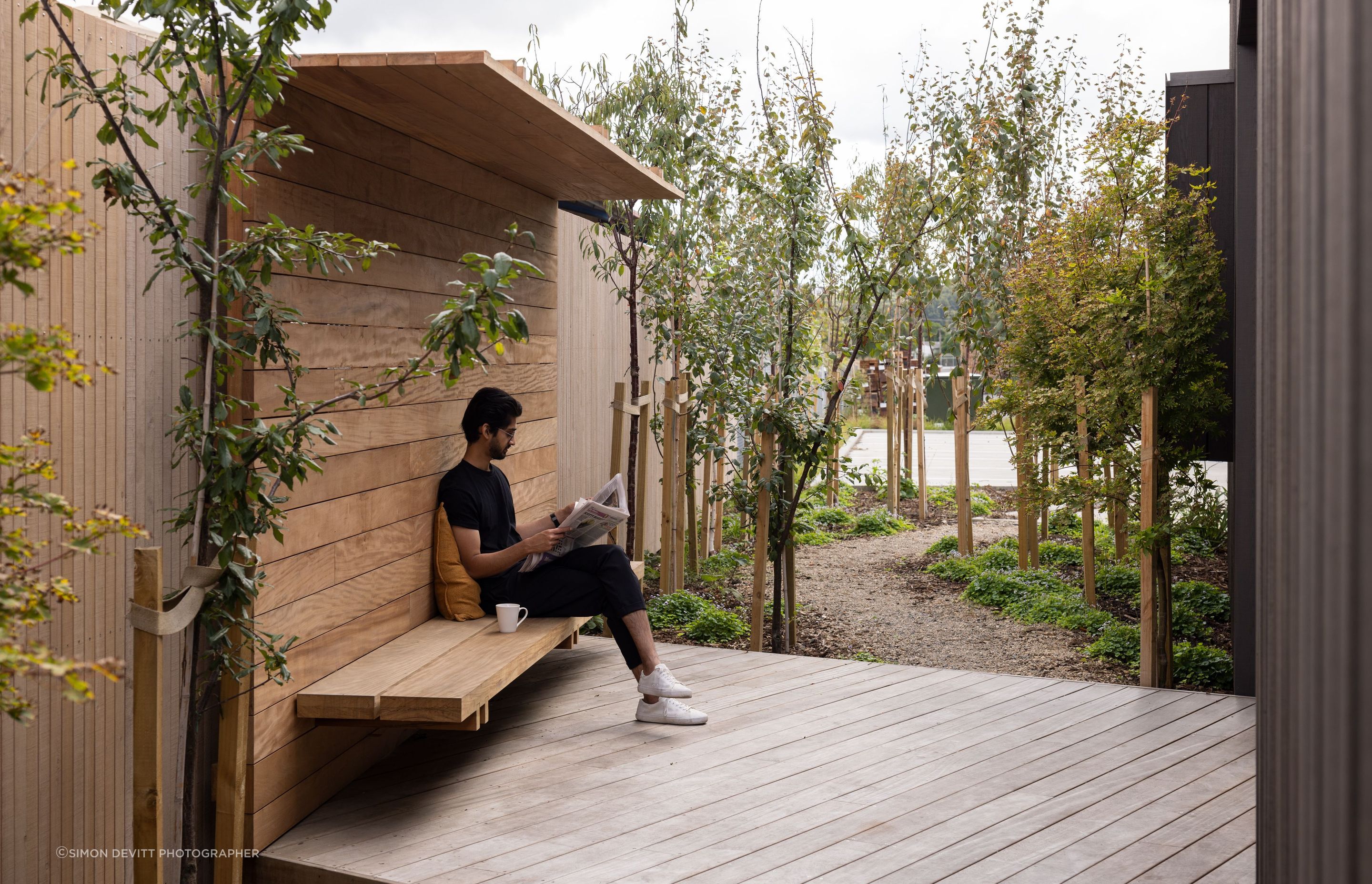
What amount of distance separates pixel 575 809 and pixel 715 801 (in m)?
0.42

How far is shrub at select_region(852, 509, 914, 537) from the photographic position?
31.4ft

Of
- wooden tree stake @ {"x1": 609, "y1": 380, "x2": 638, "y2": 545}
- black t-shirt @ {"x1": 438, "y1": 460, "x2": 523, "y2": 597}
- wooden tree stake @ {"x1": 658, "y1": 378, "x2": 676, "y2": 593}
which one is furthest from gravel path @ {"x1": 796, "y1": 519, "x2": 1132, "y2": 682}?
black t-shirt @ {"x1": 438, "y1": 460, "x2": 523, "y2": 597}

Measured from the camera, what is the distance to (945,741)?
12.4ft

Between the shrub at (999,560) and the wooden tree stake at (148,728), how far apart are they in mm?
6272

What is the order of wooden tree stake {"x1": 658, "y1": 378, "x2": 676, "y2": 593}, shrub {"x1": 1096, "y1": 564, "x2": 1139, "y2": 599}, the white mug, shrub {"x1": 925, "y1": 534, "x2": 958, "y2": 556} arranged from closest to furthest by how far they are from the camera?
the white mug
wooden tree stake {"x1": 658, "y1": 378, "x2": 676, "y2": 593}
shrub {"x1": 1096, "y1": 564, "x2": 1139, "y2": 599}
shrub {"x1": 925, "y1": 534, "x2": 958, "y2": 556}

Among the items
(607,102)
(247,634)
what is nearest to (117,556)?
(247,634)

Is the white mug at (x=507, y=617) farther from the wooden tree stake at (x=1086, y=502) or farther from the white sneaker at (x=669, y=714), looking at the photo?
the wooden tree stake at (x=1086, y=502)

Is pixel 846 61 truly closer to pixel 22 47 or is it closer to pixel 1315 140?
pixel 22 47

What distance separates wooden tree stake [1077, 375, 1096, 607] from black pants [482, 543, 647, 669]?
2349mm

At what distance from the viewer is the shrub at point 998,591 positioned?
6984mm

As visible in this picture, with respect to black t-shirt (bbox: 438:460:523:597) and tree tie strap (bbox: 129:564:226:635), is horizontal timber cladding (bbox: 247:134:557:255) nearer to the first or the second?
black t-shirt (bbox: 438:460:523:597)

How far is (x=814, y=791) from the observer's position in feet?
10.8

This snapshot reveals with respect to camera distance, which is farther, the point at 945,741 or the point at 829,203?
the point at 829,203

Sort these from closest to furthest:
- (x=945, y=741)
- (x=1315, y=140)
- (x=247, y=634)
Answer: (x=1315, y=140) → (x=247, y=634) → (x=945, y=741)
